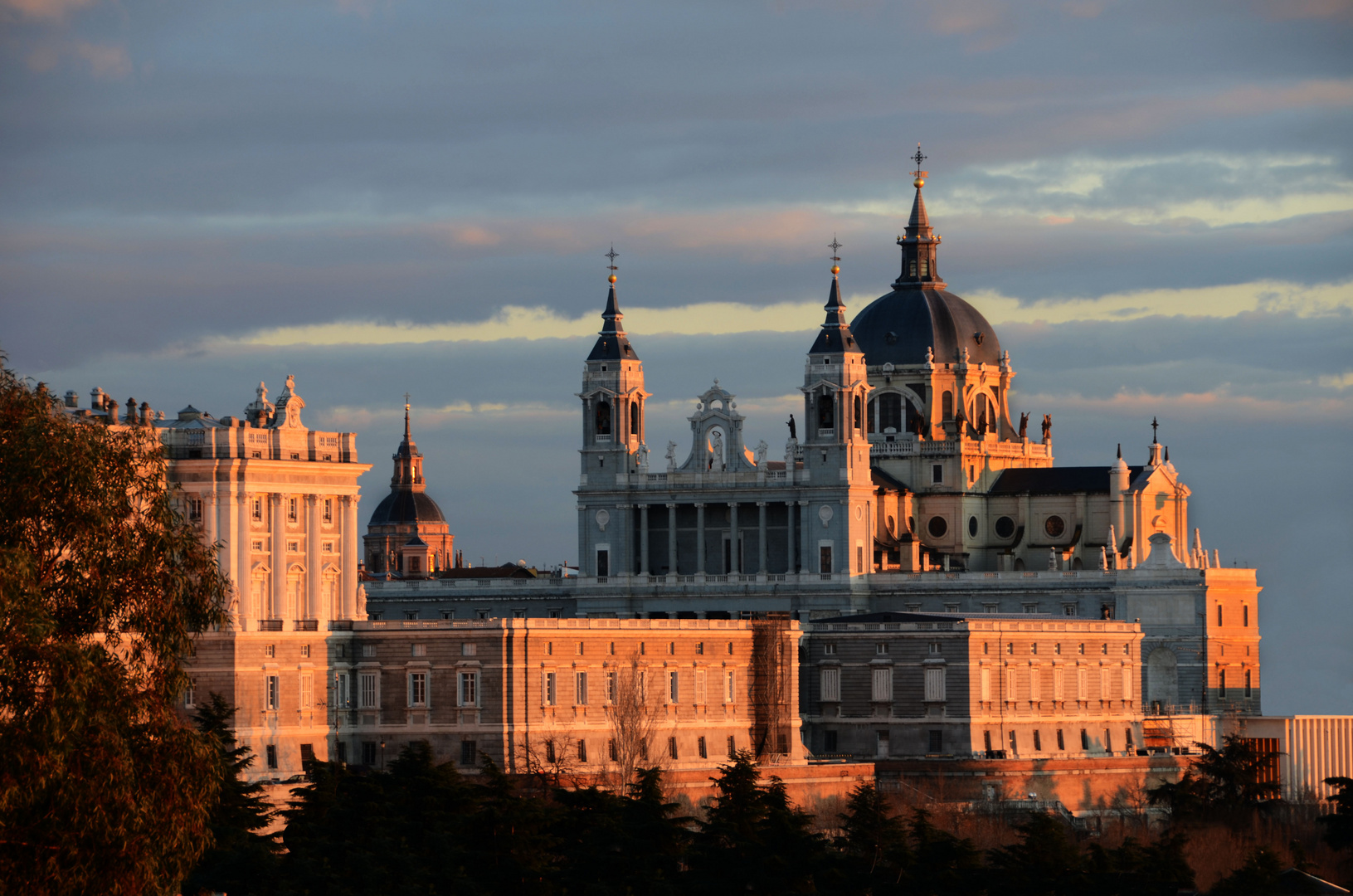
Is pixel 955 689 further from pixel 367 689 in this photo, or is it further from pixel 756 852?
pixel 756 852

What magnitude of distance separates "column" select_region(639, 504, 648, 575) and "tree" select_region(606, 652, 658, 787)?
40524mm

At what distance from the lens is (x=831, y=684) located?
13412 centimetres

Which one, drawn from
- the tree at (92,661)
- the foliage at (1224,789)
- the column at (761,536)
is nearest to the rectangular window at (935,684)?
the foliage at (1224,789)

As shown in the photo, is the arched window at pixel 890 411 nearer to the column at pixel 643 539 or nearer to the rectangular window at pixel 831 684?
the column at pixel 643 539

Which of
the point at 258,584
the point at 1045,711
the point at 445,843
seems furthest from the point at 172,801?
the point at 1045,711

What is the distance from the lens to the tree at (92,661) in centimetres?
5575

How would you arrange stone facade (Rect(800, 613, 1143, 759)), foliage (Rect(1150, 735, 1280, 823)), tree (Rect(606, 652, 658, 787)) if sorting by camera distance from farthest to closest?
1. stone facade (Rect(800, 613, 1143, 759))
2. foliage (Rect(1150, 735, 1280, 823))
3. tree (Rect(606, 652, 658, 787))

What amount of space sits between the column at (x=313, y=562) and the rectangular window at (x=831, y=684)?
28558 mm

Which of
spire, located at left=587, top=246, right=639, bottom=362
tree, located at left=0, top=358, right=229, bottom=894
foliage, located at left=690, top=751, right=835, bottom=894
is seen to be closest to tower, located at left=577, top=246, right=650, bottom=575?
spire, located at left=587, top=246, right=639, bottom=362

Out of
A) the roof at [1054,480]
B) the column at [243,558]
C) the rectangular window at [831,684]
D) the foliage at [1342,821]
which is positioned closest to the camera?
the foliage at [1342,821]

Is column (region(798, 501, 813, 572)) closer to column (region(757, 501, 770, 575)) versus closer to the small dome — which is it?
column (region(757, 501, 770, 575))

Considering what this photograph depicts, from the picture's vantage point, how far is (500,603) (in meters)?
168

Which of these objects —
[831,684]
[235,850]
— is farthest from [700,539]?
[235,850]

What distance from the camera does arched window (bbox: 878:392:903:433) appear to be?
17312 cm
